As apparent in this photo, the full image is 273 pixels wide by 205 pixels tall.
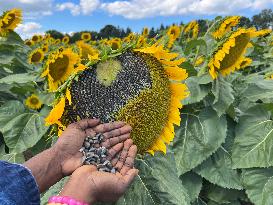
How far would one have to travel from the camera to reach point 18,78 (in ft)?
11.8

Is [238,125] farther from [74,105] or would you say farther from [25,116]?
[74,105]

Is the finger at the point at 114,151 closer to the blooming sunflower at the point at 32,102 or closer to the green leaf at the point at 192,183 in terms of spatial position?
the green leaf at the point at 192,183

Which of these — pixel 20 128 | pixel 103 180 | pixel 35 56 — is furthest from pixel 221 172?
pixel 35 56

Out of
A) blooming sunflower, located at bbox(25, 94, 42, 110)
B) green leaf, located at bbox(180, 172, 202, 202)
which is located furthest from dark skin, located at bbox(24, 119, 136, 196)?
blooming sunflower, located at bbox(25, 94, 42, 110)

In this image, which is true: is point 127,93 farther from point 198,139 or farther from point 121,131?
point 198,139

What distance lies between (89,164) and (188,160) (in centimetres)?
153

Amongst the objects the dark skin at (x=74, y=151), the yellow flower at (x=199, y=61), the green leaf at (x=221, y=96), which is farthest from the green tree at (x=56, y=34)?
the dark skin at (x=74, y=151)

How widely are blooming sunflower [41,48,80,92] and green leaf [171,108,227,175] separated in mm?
921

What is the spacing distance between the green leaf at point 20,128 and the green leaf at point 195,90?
972mm

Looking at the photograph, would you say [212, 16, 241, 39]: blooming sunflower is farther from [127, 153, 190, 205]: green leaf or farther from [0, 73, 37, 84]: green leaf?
[127, 153, 190, 205]: green leaf

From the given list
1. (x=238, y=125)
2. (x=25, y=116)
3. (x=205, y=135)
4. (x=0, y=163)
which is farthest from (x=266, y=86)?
(x=0, y=163)

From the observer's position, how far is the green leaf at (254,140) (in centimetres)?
289

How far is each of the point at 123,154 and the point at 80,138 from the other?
147mm

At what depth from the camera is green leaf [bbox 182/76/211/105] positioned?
294cm
